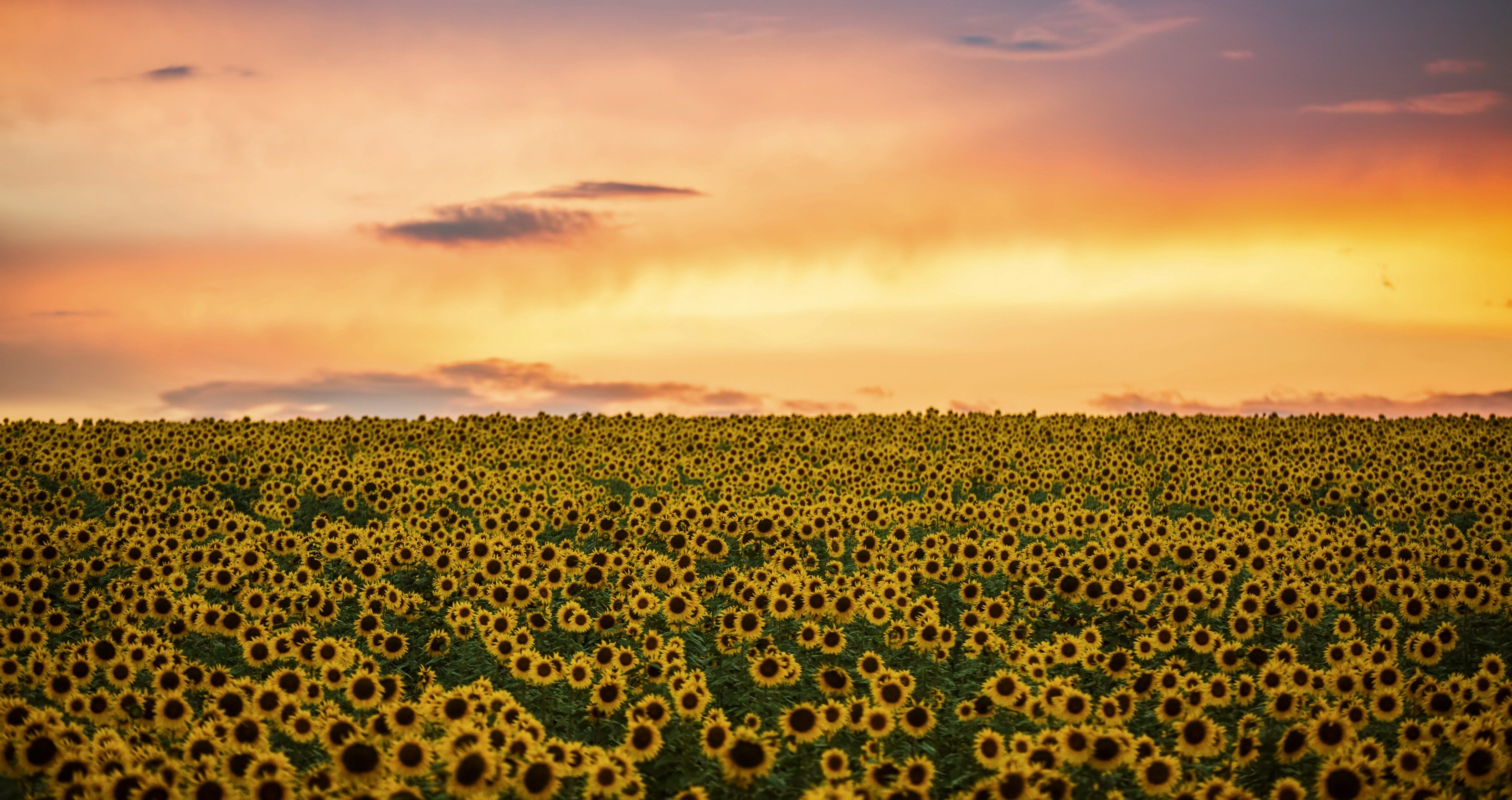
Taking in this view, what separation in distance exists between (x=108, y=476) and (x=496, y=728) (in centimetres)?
2237

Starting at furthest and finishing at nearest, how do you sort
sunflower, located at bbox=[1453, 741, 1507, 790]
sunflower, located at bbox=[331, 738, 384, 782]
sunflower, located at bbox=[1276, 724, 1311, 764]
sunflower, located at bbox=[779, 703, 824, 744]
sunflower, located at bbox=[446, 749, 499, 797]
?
1. sunflower, located at bbox=[1276, 724, 1311, 764]
2. sunflower, located at bbox=[779, 703, 824, 744]
3. sunflower, located at bbox=[1453, 741, 1507, 790]
4. sunflower, located at bbox=[331, 738, 384, 782]
5. sunflower, located at bbox=[446, 749, 499, 797]

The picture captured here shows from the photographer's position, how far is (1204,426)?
42.7 meters

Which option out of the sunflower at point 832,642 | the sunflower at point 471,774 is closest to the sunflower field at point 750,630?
the sunflower at point 471,774

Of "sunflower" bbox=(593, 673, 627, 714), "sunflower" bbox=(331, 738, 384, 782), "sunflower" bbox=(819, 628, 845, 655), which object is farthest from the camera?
"sunflower" bbox=(819, 628, 845, 655)

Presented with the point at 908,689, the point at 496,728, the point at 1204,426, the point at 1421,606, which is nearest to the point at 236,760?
the point at 496,728

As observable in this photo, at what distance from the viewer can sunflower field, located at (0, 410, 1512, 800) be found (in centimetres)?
1118

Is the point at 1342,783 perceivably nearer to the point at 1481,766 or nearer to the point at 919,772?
the point at 1481,766

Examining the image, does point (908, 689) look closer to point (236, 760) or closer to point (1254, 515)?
point (236, 760)

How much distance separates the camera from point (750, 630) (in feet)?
51.8

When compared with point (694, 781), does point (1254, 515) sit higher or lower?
higher

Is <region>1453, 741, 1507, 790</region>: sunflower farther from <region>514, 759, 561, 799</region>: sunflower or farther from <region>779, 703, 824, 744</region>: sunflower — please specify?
<region>514, 759, 561, 799</region>: sunflower

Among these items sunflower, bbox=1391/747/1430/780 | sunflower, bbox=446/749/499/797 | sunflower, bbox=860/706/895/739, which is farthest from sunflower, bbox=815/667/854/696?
sunflower, bbox=1391/747/1430/780

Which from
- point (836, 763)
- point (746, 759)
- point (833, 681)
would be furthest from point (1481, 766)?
point (746, 759)

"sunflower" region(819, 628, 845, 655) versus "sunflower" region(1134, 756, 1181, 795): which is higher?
"sunflower" region(819, 628, 845, 655)
